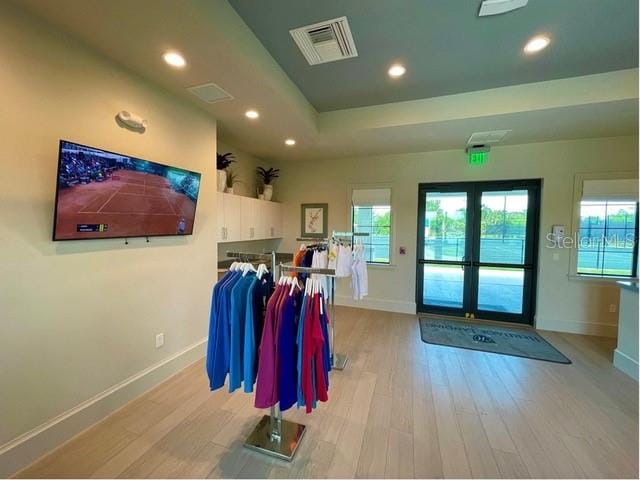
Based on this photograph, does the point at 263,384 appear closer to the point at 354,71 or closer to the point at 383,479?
the point at 383,479

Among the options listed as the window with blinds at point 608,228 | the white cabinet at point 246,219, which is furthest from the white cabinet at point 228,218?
the window with blinds at point 608,228

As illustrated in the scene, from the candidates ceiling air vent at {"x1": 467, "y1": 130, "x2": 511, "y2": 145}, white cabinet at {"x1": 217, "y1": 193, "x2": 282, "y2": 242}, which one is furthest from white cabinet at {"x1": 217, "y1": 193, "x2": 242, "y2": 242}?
ceiling air vent at {"x1": 467, "y1": 130, "x2": 511, "y2": 145}

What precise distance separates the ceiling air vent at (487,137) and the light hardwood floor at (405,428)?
2791 millimetres

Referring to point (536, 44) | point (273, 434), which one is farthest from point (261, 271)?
point (536, 44)

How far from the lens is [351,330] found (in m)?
3.92

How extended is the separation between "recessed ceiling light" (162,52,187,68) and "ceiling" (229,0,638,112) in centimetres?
52

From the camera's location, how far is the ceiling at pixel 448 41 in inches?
72.3

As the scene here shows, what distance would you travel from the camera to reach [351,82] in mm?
2766

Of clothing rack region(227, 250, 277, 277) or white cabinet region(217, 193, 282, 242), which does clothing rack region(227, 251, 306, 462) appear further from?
white cabinet region(217, 193, 282, 242)

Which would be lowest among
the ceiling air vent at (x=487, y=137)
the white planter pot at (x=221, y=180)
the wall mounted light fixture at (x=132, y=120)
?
the white planter pot at (x=221, y=180)

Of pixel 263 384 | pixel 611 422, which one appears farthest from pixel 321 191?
pixel 611 422

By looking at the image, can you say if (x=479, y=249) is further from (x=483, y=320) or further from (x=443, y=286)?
(x=483, y=320)

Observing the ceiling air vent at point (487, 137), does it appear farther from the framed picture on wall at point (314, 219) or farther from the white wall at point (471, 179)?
the framed picture on wall at point (314, 219)

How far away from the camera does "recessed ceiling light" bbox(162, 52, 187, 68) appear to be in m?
1.91
